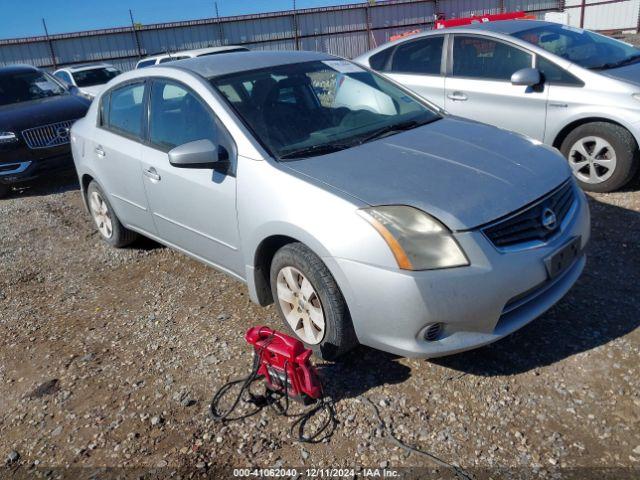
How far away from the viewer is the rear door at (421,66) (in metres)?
6.05

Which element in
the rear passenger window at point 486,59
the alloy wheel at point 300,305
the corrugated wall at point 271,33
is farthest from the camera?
the corrugated wall at point 271,33

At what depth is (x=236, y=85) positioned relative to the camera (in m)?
3.58

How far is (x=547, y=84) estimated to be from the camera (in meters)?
5.23

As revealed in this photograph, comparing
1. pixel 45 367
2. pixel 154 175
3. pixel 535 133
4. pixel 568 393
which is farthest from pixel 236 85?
pixel 535 133

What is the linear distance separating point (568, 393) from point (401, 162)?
1436 mm

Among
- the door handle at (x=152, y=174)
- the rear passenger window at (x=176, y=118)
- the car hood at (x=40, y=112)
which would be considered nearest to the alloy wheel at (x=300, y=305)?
the rear passenger window at (x=176, y=118)

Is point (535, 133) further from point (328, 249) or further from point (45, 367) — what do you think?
point (45, 367)

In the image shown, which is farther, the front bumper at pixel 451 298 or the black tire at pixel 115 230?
the black tire at pixel 115 230

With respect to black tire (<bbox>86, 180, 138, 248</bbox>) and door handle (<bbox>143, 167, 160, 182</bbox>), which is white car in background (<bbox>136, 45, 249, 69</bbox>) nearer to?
black tire (<bbox>86, 180, 138, 248</bbox>)

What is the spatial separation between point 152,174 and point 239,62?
1.00m

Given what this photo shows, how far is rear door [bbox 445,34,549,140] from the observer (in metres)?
5.34

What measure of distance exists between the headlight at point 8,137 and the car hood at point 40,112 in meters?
0.05

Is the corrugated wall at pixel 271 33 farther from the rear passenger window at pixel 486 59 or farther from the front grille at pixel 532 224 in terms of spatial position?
the front grille at pixel 532 224

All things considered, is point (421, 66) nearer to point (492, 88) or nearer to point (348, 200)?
point (492, 88)
